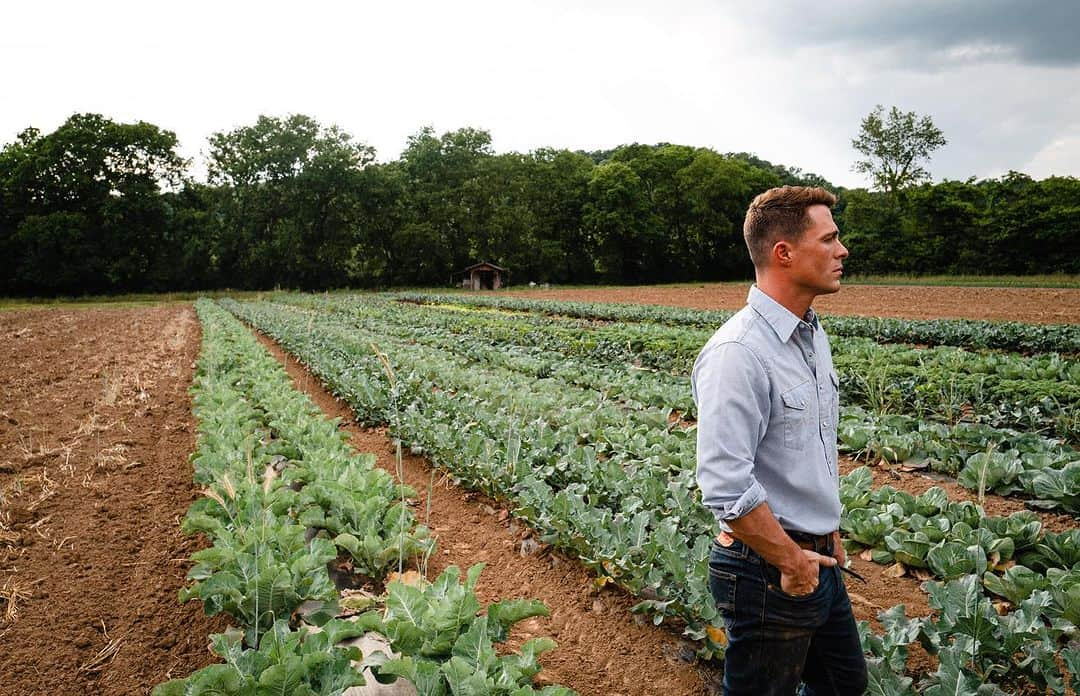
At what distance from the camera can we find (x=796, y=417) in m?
1.87

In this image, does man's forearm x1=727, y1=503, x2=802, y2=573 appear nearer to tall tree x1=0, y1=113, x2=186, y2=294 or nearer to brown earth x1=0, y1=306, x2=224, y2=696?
brown earth x1=0, y1=306, x2=224, y2=696

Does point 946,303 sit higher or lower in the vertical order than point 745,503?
lower

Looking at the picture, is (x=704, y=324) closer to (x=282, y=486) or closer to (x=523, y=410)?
(x=523, y=410)

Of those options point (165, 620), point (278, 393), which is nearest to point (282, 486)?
point (165, 620)

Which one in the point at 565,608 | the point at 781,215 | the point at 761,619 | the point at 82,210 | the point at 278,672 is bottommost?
the point at 565,608

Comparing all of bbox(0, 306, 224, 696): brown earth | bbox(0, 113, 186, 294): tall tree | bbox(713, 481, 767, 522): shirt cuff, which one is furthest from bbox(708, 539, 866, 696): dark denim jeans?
bbox(0, 113, 186, 294): tall tree

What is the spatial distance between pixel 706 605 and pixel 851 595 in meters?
1.25

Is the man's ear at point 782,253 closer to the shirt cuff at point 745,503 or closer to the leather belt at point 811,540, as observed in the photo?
the shirt cuff at point 745,503

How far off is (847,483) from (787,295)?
129 inches

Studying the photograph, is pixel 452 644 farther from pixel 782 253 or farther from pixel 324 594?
pixel 782 253

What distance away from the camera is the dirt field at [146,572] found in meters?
3.03

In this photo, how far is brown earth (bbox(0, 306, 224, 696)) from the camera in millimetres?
3027

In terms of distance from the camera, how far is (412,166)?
56312mm

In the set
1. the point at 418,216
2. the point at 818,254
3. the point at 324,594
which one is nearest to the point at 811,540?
the point at 818,254
